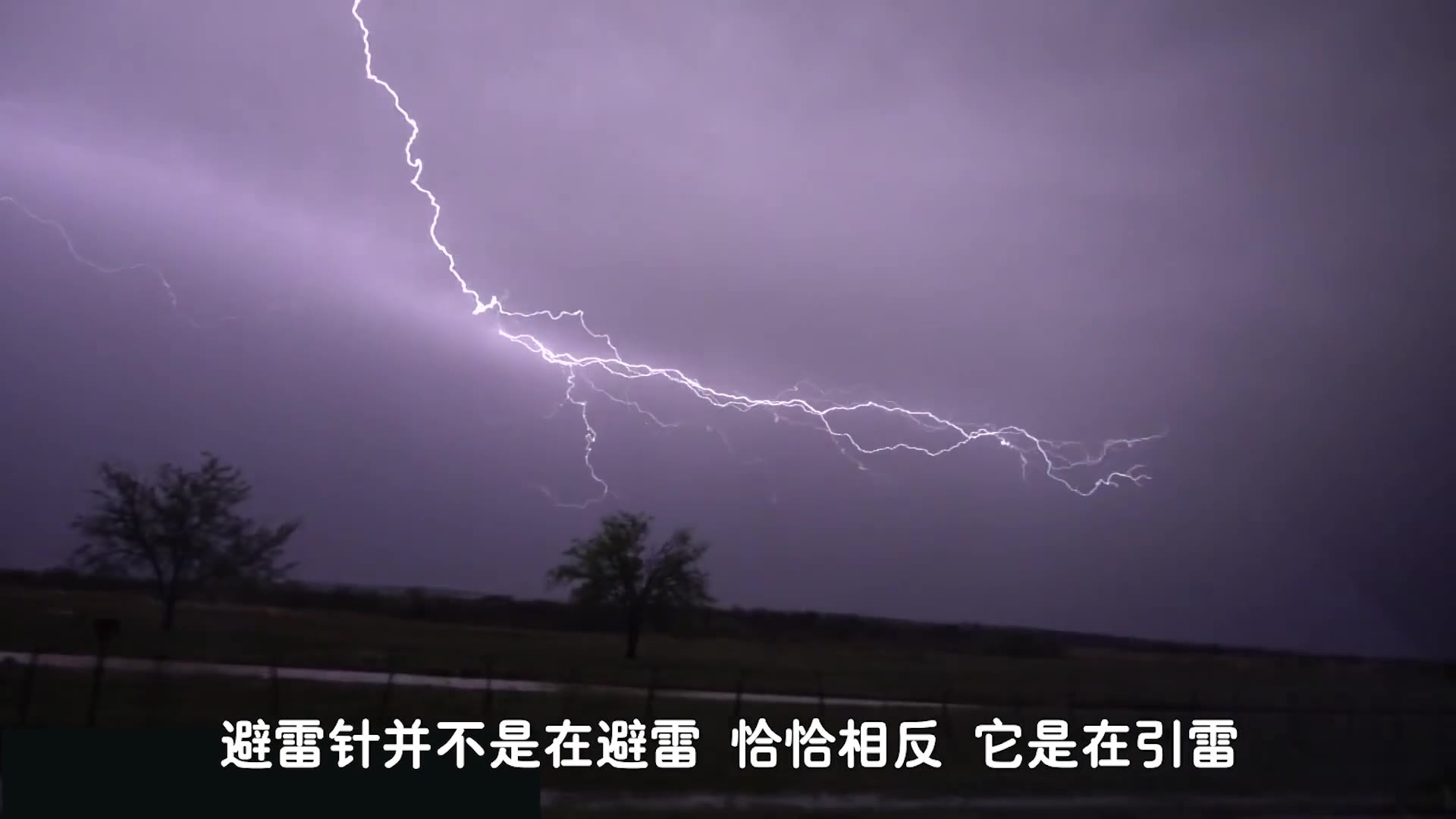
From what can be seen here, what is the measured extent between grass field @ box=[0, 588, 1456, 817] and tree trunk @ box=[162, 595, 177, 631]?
2.28 ft

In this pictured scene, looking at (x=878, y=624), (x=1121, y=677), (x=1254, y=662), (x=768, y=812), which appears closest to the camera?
(x=768, y=812)

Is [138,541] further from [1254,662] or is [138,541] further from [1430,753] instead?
[1254,662]

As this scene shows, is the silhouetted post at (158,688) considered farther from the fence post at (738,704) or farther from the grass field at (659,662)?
the fence post at (738,704)

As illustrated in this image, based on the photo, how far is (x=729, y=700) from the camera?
1039 inches

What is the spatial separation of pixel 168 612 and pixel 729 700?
762 inches

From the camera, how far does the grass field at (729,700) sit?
16891 millimetres

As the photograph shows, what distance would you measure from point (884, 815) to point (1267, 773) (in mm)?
8619

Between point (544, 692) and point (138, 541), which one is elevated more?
point (138, 541)

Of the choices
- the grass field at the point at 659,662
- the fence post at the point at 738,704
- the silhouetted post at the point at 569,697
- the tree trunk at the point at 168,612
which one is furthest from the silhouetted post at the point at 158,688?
the fence post at the point at 738,704

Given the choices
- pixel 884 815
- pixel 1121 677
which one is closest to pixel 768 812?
pixel 884 815

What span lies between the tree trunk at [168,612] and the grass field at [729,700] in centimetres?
70

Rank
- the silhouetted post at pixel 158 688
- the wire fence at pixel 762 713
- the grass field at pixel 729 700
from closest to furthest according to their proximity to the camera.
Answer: the grass field at pixel 729 700
the wire fence at pixel 762 713
the silhouetted post at pixel 158 688

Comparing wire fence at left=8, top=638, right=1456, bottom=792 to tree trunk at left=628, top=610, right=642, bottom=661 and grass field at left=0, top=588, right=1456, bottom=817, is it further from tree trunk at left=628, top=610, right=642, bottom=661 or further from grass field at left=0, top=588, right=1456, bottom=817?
tree trunk at left=628, top=610, right=642, bottom=661

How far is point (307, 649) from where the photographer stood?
34.1 metres
